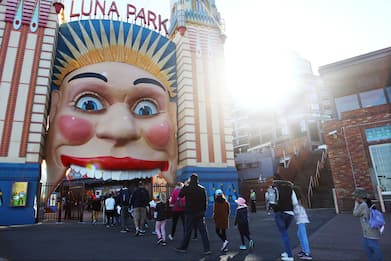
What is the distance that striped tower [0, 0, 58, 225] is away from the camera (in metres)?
11.7

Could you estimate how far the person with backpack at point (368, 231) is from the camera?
4.46 meters

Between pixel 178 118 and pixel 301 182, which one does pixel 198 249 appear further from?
pixel 301 182

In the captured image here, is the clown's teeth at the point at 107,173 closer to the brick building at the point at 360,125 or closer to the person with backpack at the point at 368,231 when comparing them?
the person with backpack at the point at 368,231

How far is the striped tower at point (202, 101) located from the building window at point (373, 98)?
7.79 meters

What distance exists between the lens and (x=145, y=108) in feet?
46.2

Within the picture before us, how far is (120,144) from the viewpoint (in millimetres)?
13016

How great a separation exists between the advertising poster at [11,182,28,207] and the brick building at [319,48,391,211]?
15424mm

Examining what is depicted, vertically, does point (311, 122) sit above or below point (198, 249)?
above

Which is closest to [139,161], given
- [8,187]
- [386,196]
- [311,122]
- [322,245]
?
[8,187]

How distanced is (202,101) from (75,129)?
7.06 m

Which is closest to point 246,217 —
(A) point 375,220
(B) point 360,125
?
(A) point 375,220

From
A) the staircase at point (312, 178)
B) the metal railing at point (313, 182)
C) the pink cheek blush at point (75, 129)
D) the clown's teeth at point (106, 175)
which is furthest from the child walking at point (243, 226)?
the metal railing at point (313, 182)

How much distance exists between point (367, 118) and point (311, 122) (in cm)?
2031

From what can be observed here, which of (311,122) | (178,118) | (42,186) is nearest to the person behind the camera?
(42,186)
